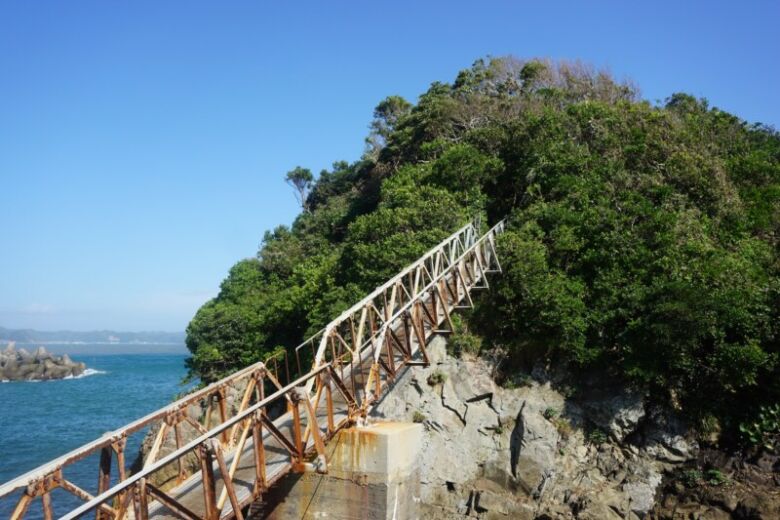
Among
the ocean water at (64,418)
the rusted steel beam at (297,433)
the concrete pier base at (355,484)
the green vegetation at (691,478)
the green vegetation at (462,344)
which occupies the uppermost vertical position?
the green vegetation at (462,344)

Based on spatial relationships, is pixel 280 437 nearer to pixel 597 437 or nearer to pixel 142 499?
pixel 142 499

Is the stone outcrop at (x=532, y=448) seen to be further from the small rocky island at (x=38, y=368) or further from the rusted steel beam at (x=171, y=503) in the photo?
the small rocky island at (x=38, y=368)

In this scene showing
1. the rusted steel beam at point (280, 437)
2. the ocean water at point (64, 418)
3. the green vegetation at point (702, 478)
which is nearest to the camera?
the rusted steel beam at point (280, 437)

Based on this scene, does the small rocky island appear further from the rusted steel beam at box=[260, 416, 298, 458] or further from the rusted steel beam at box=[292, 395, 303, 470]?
the rusted steel beam at box=[260, 416, 298, 458]

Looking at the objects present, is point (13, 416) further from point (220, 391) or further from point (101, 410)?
point (220, 391)

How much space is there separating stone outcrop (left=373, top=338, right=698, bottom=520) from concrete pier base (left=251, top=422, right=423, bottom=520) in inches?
268

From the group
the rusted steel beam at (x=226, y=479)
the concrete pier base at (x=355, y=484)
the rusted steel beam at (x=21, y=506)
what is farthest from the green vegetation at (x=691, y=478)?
the rusted steel beam at (x=21, y=506)

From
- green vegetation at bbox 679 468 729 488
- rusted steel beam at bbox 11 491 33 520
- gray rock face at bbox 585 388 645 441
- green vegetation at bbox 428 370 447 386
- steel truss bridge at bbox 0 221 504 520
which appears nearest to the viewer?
rusted steel beam at bbox 11 491 33 520

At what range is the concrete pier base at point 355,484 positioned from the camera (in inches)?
467

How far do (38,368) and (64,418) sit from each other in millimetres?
46134

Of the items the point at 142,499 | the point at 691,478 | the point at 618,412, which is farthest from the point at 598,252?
the point at 142,499

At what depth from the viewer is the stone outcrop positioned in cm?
1800

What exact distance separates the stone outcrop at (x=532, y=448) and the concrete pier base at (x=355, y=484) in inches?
268

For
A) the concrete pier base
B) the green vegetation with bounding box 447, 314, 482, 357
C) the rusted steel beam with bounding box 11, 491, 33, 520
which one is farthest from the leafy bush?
the rusted steel beam with bounding box 11, 491, 33, 520
